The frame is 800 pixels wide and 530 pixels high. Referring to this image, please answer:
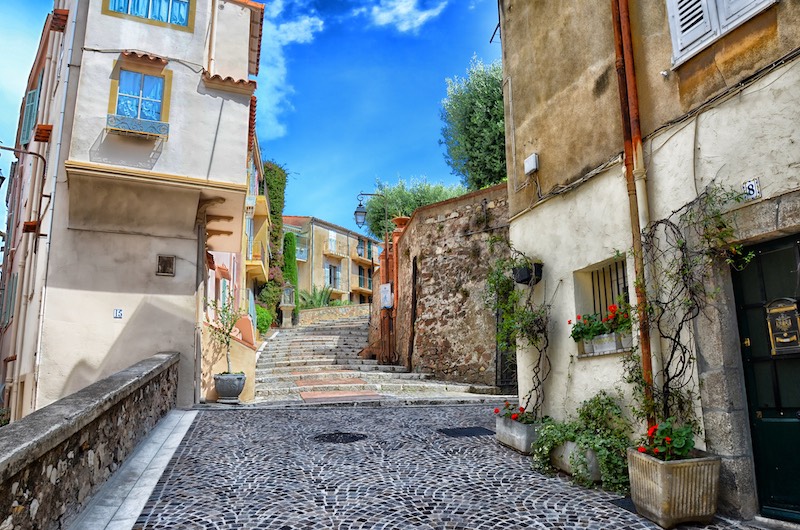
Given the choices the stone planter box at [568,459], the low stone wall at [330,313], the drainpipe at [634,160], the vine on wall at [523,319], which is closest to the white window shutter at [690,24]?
the drainpipe at [634,160]

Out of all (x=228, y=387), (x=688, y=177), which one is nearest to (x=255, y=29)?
(x=228, y=387)

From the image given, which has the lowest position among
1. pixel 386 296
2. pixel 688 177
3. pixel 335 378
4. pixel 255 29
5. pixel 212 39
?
pixel 335 378

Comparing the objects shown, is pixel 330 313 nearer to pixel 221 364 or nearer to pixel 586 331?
pixel 221 364

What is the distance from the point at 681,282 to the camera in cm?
420

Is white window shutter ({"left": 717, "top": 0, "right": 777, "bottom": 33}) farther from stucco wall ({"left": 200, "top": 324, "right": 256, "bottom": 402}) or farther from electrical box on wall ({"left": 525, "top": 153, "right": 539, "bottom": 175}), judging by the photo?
stucco wall ({"left": 200, "top": 324, "right": 256, "bottom": 402})

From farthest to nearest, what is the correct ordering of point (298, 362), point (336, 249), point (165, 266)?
point (336, 249)
point (298, 362)
point (165, 266)

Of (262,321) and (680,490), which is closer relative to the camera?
(680,490)

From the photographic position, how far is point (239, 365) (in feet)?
37.9

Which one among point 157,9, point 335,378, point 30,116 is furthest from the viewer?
point 335,378

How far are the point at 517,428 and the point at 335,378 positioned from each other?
29.9 ft

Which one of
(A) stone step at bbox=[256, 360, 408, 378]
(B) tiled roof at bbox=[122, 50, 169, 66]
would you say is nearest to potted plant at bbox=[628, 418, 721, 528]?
(B) tiled roof at bbox=[122, 50, 169, 66]

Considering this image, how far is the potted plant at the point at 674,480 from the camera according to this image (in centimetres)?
356

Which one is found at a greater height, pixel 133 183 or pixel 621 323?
pixel 133 183

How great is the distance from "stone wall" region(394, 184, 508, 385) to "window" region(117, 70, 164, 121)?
8.11m
